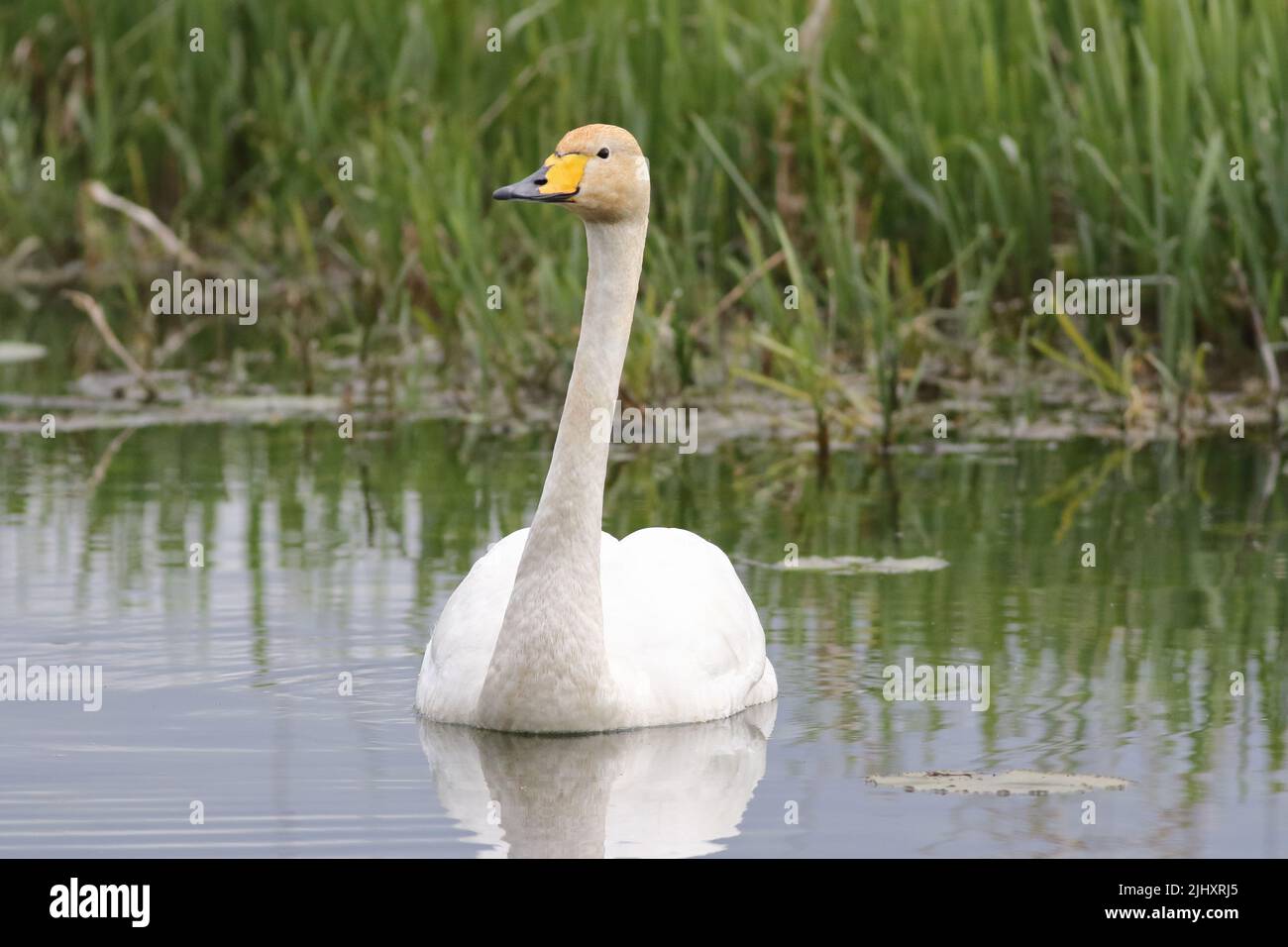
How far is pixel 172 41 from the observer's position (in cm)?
1891

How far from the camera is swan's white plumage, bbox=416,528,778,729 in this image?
793 cm

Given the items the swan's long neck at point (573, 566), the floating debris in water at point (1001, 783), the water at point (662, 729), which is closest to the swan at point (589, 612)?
the swan's long neck at point (573, 566)

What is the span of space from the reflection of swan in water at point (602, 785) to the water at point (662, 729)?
1 centimetres

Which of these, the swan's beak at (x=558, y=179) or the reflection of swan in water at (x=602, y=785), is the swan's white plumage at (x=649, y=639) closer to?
the reflection of swan in water at (x=602, y=785)

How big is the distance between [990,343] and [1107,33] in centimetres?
163

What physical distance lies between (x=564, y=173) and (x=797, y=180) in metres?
7.09

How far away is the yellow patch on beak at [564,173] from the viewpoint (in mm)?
7855

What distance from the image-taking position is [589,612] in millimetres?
7805

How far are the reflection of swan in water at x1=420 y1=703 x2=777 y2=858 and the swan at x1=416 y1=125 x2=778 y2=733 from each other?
79 mm

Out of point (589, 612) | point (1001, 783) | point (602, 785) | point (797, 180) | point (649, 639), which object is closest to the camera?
point (1001, 783)

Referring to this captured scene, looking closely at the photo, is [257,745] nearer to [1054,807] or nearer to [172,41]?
[1054,807]

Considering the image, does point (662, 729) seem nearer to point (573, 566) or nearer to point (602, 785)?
point (573, 566)

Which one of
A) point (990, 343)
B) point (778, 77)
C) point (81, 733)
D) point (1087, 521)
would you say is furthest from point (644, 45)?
point (81, 733)

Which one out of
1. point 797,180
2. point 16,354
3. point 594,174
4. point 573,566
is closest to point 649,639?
point 573,566
